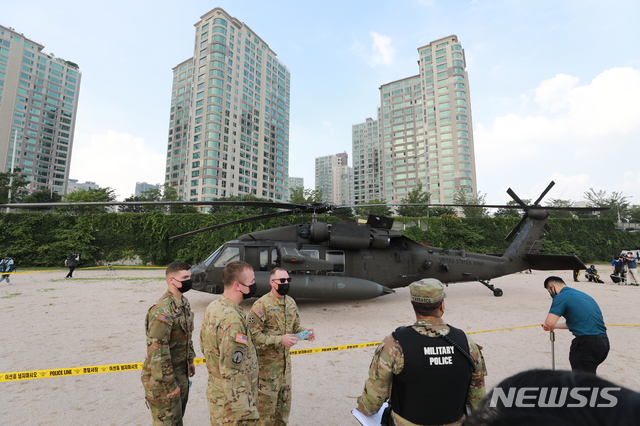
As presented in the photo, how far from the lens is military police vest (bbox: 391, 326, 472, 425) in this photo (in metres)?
1.88

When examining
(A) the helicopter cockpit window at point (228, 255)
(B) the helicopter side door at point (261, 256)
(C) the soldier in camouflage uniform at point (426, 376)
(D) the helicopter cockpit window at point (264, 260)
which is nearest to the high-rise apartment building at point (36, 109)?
(A) the helicopter cockpit window at point (228, 255)

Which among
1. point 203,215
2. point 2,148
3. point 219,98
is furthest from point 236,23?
point 203,215

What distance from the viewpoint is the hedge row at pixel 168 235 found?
1925 cm

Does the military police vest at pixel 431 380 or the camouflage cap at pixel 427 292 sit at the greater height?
the camouflage cap at pixel 427 292

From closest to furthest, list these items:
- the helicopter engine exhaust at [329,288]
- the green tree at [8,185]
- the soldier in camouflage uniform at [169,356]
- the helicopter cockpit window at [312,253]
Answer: the soldier in camouflage uniform at [169,356]
the helicopter engine exhaust at [329,288]
the helicopter cockpit window at [312,253]
the green tree at [8,185]

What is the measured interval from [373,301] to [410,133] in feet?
275

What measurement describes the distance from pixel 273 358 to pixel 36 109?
11444cm

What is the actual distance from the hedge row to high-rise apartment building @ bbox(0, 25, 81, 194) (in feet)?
248

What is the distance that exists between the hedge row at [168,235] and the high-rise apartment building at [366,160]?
84.0 meters

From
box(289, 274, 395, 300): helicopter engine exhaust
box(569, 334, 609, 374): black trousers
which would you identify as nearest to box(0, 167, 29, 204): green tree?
box(289, 274, 395, 300): helicopter engine exhaust

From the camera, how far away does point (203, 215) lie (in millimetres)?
21422

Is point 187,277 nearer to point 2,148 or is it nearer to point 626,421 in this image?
point 626,421

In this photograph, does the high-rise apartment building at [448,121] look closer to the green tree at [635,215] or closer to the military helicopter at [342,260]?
the green tree at [635,215]
